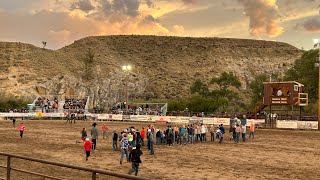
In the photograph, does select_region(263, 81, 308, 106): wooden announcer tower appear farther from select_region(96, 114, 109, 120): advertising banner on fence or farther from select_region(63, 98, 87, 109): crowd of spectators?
select_region(63, 98, 87, 109): crowd of spectators

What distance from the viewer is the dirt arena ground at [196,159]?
17281 millimetres

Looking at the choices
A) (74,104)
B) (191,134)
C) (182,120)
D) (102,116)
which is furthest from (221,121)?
(74,104)

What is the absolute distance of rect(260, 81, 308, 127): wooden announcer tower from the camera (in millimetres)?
51938

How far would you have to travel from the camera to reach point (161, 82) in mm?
127938

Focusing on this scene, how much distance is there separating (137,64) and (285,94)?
3591 inches

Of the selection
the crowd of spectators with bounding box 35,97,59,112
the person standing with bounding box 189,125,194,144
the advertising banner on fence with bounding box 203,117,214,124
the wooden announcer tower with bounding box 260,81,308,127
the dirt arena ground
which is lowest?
the dirt arena ground

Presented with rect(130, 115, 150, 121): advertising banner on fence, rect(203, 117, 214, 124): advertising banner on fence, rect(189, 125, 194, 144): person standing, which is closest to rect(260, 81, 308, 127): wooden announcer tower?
rect(203, 117, 214, 124): advertising banner on fence

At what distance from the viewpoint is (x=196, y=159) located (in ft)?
72.0

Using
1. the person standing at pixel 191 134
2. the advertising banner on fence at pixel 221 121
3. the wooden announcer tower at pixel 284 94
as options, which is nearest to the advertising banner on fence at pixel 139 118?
the advertising banner on fence at pixel 221 121

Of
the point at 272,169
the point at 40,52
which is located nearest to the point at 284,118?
the point at 272,169

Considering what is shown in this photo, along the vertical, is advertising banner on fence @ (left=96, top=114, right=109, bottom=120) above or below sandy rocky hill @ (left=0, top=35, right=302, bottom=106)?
below

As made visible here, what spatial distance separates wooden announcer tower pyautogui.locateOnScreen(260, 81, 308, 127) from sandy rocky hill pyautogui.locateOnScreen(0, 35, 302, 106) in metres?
57.0

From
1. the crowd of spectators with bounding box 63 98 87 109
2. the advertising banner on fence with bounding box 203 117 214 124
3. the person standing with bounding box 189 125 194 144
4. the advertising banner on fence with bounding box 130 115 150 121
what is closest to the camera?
the person standing with bounding box 189 125 194 144

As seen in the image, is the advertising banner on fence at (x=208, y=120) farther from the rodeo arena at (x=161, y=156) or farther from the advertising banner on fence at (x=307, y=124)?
the rodeo arena at (x=161, y=156)
